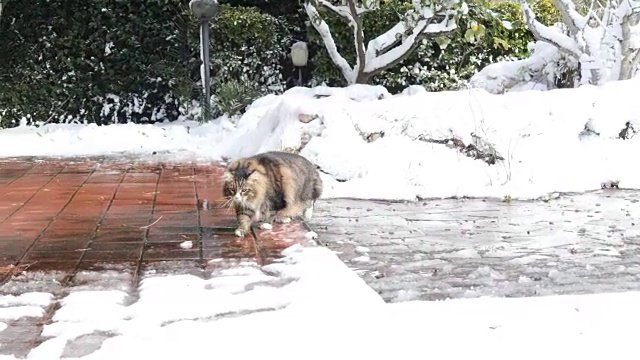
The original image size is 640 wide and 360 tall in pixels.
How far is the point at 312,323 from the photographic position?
3016 millimetres

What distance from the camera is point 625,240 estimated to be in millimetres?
4773

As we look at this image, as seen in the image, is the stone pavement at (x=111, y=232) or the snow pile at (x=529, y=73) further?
the snow pile at (x=529, y=73)

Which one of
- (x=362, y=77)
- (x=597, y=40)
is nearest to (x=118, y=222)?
(x=362, y=77)

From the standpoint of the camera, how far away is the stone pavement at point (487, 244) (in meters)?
3.75

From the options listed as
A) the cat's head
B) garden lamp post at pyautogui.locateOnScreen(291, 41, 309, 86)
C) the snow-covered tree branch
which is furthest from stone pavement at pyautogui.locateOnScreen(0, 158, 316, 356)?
garden lamp post at pyautogui.locateOnScreen(291, 41, 309, 86)

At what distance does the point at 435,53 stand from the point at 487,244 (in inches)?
302

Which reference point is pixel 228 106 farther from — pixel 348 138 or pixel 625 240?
pixel 625 240

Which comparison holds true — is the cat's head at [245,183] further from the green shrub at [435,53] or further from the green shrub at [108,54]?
the green shrub at [435,53]

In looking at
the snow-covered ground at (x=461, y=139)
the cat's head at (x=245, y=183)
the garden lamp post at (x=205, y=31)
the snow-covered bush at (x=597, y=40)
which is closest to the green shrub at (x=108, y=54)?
the garden lamp post at (x=205, y=31)

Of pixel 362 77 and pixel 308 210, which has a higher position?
pixel 362 77

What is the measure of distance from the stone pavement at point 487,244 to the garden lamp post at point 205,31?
A: 503 centimetres

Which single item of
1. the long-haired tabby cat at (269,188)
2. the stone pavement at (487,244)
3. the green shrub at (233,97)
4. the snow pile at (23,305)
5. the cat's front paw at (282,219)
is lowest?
the stone pavement at (487,244)

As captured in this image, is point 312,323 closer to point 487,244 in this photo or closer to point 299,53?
point 487,244

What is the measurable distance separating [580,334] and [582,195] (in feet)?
12.6
